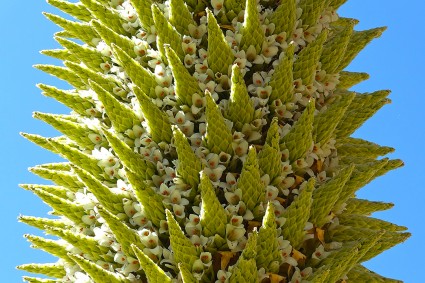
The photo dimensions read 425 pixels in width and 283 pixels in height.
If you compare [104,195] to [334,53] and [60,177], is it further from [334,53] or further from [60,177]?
[334,53]

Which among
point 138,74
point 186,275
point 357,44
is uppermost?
point 357,44

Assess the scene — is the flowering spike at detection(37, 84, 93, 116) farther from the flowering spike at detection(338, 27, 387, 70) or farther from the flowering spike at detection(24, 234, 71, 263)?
the flowering spike at detection(338, 27, 387, 70)

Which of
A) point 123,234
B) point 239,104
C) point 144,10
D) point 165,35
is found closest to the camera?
point 123,234

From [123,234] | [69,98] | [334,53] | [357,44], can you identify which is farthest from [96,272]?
[357,44]

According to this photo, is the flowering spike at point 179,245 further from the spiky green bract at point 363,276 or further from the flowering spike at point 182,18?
the flowering spike at point 182,18

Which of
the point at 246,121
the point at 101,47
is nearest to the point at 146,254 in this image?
the point at 246,121

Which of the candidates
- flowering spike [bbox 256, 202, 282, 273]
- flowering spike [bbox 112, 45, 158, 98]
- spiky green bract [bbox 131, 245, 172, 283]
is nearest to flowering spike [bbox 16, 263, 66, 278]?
spiky green bract [bbox 131, 245, 172, 283]

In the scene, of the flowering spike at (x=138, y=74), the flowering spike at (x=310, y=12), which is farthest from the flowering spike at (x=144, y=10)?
the flowering spike at (x=310, y=12)
